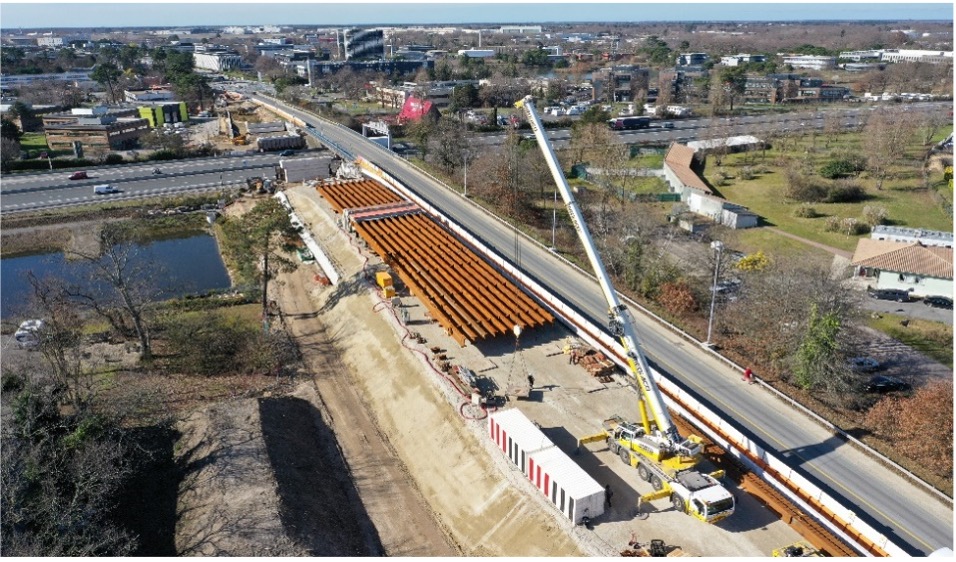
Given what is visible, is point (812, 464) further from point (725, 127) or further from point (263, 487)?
point (725, 127)

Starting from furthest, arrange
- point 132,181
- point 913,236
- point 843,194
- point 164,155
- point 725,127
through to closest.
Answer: point 725,127 → point 164,155 → point 132,181 → point 843,194 → point 913,236

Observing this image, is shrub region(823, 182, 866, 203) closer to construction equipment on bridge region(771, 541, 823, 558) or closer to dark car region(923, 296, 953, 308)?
dark car region(923, 296, 953, 308)

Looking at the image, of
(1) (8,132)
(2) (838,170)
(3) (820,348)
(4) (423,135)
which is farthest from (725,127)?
(1) (8,132)

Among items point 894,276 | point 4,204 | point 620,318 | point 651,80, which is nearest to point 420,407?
point 620,318

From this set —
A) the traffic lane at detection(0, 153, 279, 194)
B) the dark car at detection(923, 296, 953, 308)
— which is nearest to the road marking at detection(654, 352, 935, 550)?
the dark car at detection(923, 296, 953, 308)

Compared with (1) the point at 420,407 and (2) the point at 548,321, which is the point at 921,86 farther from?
(1) the point at 420,407
